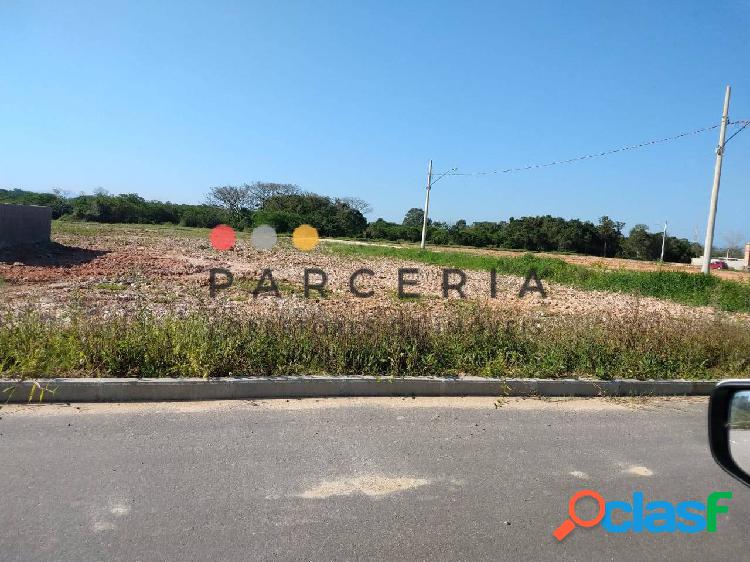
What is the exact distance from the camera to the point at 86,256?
2112cm

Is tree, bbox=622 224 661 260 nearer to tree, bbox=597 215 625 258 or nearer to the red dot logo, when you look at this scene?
tree, bbox=597 215 625 258

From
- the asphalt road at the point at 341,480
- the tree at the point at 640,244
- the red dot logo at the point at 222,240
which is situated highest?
the tree at the point at 640,244

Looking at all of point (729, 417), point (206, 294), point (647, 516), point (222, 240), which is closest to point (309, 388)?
point (647, 516)

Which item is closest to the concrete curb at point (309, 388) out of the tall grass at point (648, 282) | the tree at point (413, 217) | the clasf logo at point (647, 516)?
the clasf logo at point (647, 516)

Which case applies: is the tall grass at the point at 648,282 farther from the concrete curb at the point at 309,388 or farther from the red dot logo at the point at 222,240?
the red dot logo at the point at 222,240

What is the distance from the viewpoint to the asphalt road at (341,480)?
10.4 ft

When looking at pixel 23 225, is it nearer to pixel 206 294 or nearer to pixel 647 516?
pixel 206 294

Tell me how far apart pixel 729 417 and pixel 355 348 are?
4427mm

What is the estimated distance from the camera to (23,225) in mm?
21734

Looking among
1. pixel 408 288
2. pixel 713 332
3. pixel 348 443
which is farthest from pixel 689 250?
pixel 348 443

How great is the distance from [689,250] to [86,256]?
85.0 m

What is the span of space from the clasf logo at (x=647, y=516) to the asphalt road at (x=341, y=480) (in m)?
0.06

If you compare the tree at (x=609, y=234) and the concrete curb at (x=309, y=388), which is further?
the tree at (x=609, y=234)

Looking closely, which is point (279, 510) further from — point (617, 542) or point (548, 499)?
point (617, 542)
